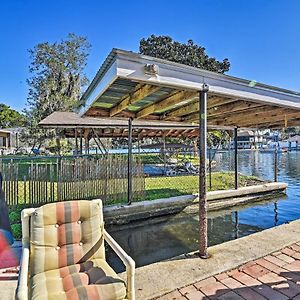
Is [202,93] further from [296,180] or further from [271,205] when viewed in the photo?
[296,180]

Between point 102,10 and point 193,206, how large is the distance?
23.4 ft

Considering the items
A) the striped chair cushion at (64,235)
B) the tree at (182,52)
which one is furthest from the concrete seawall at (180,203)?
the tree at (182,52)

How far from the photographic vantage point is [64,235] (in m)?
2.74

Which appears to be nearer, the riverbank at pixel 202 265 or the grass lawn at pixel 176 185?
the riverbank at pixel 202 265

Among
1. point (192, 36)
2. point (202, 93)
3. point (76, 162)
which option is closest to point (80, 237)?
point (202, 93)

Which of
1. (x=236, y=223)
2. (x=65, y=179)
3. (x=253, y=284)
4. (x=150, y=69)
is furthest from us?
(x=236, y=223)

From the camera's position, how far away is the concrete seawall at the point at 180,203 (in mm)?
6553

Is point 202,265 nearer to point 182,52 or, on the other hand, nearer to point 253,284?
point 253,284

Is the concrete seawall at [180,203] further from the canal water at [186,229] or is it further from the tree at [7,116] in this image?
the tree at [7,116]

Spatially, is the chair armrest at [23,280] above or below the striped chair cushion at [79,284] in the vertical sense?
above

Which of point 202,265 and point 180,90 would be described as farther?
point 180,90

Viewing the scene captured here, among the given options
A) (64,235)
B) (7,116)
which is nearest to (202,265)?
(64,235)

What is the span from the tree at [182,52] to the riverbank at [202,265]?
26.9m

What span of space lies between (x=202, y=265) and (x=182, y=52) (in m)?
29.3
